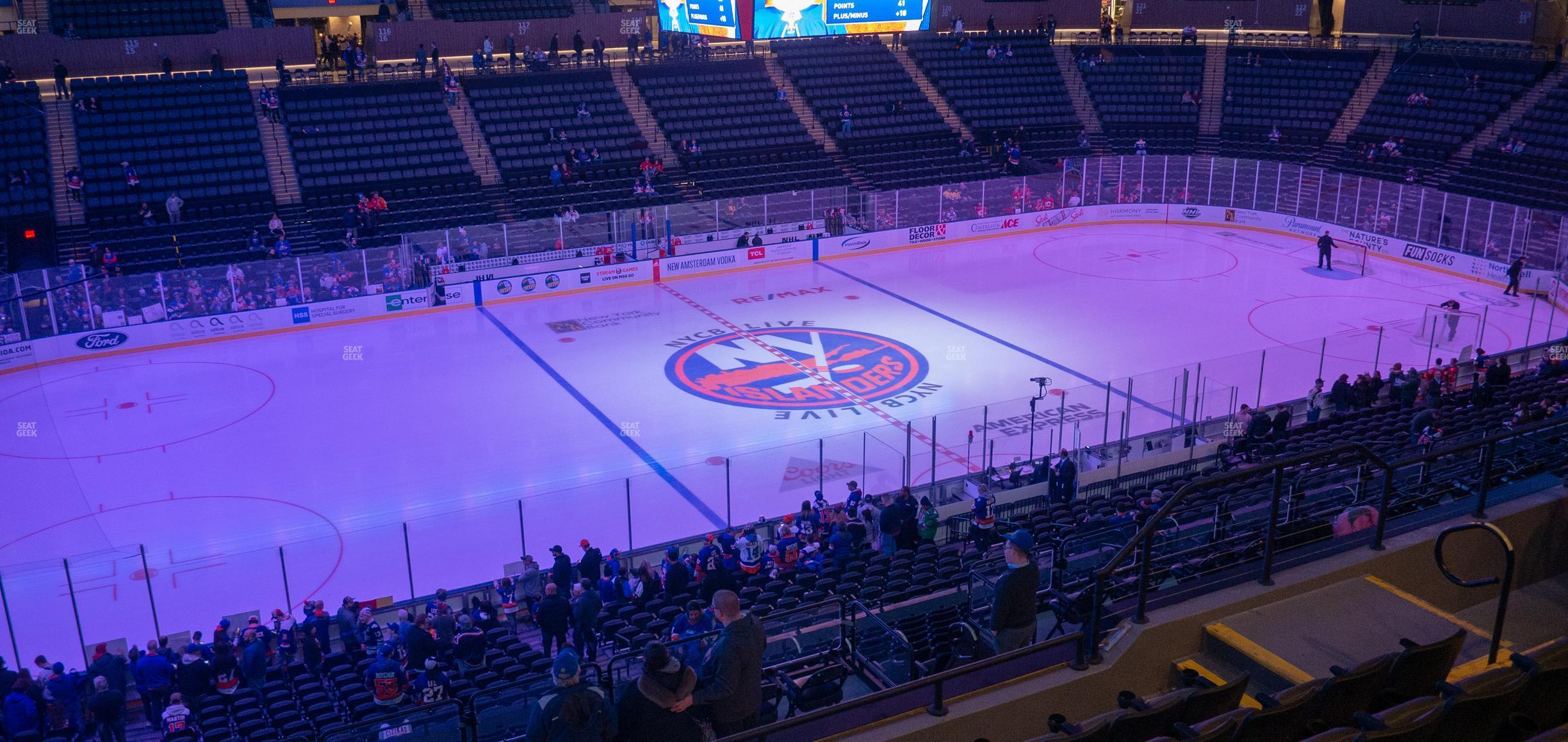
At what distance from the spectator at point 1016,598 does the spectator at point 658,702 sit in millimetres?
2344

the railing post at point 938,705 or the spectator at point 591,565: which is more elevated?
the railing post at point 938,705

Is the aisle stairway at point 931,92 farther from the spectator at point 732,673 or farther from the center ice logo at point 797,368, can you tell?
the spectator at point 732,673

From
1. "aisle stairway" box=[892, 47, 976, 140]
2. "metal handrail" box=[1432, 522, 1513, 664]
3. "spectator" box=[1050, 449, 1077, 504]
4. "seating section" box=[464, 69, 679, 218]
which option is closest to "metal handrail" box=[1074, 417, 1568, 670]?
"metal handrail" box=[1432, 522, 1513, 664]

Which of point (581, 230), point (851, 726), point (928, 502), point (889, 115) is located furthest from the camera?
point (889, 115)

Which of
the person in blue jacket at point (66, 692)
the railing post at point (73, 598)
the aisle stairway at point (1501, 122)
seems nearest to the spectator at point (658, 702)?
the person in blue jacket at point (66, 692)

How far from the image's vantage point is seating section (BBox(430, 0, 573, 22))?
41.3 metres

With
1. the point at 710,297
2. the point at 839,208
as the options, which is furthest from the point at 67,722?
the point at 839,208

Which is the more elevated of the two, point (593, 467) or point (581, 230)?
point (581, 230)

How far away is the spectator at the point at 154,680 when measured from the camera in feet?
40.2

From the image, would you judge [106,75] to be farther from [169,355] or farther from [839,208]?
[839,208]

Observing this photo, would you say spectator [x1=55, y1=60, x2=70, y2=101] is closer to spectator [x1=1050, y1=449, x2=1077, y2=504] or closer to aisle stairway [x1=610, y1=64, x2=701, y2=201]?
aisle stairway [x1=610, y1=64, x2=701, y2=201]

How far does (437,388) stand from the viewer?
24.2 m

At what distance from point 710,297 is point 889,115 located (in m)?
14.4

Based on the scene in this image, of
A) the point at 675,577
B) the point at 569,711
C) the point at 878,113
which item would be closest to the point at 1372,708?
the point at 569,711
